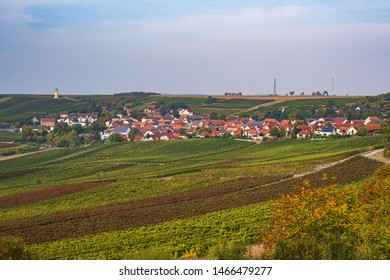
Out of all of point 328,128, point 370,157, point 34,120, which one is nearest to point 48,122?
point 34,120

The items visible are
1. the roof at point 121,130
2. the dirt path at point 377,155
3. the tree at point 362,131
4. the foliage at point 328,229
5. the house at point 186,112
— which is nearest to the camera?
the foliage at point 328,229

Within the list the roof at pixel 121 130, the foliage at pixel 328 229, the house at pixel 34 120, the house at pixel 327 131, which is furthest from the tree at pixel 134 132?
the foliage at pixel 328 229

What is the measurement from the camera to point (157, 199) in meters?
25.2

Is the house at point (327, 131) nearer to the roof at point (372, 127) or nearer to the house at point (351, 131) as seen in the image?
the house at point (351, 131)

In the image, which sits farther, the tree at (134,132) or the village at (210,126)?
the tree at (134,132)

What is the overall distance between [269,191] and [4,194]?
12124 millimetres

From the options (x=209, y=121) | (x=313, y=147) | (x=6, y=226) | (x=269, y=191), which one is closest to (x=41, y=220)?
(x=6, y=226)

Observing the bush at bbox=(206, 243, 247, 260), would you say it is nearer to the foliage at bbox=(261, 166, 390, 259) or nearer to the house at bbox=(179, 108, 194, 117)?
the foliage at bbox=(261, 166, 390, 259)

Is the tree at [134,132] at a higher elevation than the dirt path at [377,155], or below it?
below

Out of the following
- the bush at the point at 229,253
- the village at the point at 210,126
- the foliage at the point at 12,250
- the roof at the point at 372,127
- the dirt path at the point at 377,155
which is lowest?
the village at the point at 210,126

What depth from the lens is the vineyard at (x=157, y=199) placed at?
16.7 metres

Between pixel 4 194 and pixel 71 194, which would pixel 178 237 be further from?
pixel 4 194

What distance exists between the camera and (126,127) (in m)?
77.6

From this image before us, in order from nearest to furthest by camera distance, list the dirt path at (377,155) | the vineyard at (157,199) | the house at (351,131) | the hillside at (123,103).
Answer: the vineyard at (157,199)
the dirt path at (377,155)
the house at (351,131)
the hillside at (123,103)
